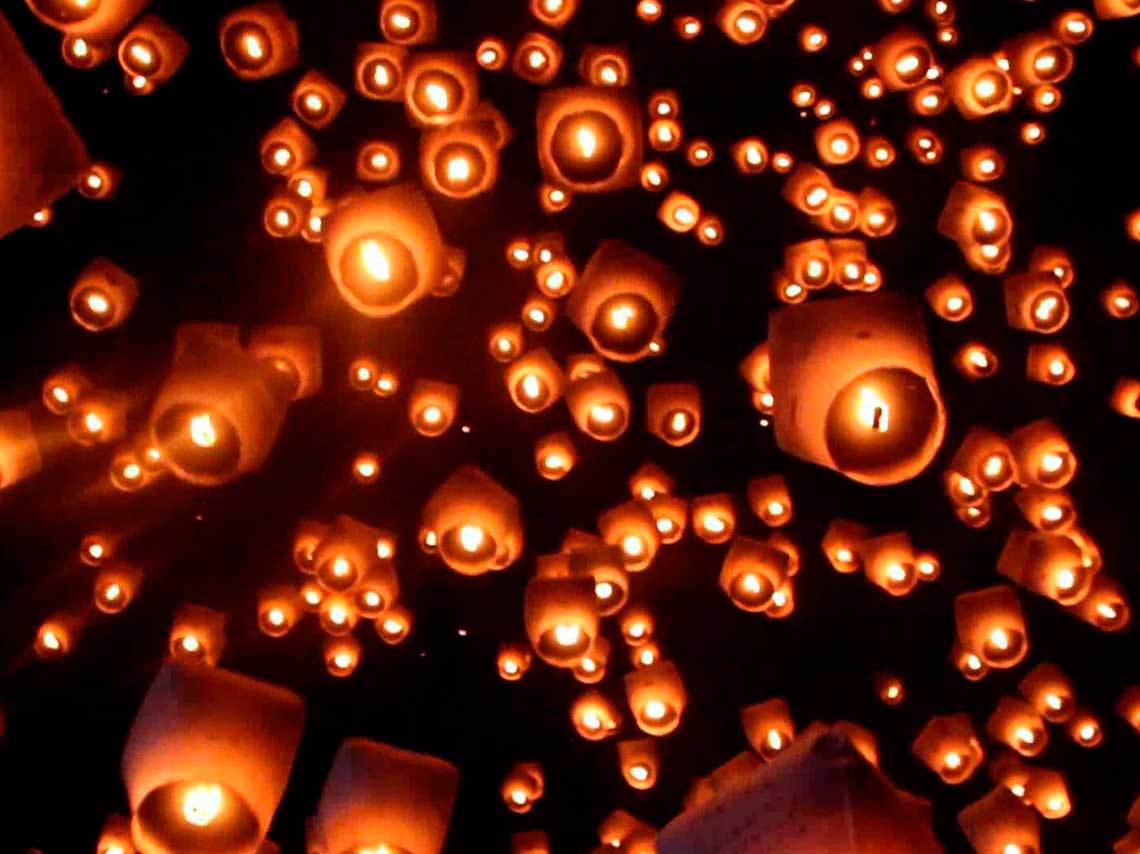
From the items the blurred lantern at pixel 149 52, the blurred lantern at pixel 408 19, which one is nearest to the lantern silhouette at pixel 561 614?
the blurred lantern at pixel 408 19

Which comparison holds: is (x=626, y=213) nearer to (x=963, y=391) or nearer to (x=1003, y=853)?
(x=963, y=391)

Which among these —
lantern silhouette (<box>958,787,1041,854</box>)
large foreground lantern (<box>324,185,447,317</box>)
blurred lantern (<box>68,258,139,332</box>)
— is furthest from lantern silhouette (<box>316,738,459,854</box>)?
blurred lantern (<box>68,258,139,332</box>)

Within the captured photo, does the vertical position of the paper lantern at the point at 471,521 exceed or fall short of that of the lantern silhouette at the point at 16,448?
it falls short

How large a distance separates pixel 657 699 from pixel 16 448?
1154 mm

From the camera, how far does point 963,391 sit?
90.2 inches

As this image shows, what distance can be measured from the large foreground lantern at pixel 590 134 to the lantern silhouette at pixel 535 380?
0.50 m

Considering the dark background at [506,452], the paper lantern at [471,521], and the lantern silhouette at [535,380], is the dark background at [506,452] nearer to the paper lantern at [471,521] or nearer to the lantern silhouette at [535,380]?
the lantern silhouette at [535,380]

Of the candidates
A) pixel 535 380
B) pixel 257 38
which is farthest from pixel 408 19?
pixel 535 380

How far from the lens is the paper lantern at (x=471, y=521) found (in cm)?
157

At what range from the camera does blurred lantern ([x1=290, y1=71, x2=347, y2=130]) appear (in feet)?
6.44

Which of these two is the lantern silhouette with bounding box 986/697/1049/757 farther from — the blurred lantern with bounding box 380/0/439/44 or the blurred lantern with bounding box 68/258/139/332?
the blurred lantern with bounding box 68/258/139/332

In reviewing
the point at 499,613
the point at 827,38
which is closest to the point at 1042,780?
the point at 499,613

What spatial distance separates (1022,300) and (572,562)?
964 mm

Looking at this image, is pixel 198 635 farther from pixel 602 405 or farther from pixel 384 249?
A: pixel 384 249
